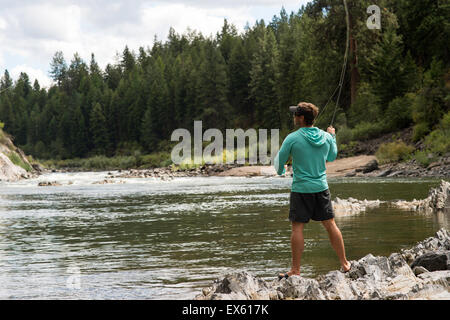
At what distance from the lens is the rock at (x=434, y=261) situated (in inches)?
265

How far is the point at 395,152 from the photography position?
3456cm

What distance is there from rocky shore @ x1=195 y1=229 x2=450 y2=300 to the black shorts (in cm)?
68

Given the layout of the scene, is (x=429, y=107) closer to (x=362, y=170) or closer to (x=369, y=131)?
(x=369, y=131)

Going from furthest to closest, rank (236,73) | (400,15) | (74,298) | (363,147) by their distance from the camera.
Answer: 1. (236,73)
2. (400,15)
3. (363,147)
4. (74,298)

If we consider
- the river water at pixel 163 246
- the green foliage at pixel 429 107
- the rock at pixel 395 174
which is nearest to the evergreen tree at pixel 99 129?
the green foliage at pixel 429 107

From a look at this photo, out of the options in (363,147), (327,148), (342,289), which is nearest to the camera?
(342,289)

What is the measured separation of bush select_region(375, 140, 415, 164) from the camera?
113 ft

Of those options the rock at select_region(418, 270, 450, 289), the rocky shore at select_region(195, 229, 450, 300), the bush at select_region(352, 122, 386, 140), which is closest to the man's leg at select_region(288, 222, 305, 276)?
the rocky shore at select_region(195, 229, 450, 300)

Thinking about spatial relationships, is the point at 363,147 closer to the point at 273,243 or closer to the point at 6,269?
the point at 273,243

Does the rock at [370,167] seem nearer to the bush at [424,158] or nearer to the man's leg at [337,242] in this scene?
the bush at [424,158]

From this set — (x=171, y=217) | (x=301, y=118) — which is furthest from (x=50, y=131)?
(x=301, y=118)

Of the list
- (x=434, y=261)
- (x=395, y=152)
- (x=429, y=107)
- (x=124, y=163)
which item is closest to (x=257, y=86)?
(x=124, y=163)
